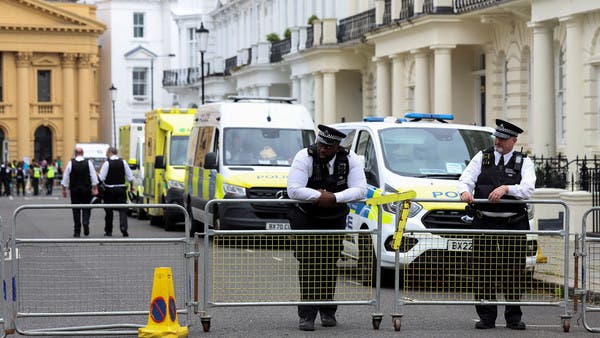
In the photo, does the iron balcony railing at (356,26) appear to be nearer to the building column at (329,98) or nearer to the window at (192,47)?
the building column at (329,98)

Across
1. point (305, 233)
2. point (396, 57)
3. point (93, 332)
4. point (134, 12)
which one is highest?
point (134, 12)

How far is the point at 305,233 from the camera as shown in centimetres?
1221

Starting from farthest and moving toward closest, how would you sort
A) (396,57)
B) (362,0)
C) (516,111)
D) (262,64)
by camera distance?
(262,64) < (362,0) < (396,57) < (516,111)

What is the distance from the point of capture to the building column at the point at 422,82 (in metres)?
36.6

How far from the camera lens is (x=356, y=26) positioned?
4238 centimetres

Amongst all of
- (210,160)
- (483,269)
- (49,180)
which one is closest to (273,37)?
(49,180)

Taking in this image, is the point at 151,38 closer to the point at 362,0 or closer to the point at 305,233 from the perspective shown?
the point at 362,0

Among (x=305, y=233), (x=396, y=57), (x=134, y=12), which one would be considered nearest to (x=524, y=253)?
(x=305, y=233)

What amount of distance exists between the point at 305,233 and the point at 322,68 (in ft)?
111

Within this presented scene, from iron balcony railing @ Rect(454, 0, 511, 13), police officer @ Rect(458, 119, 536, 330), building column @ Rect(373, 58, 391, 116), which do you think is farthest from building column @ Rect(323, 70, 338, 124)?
police officer @ Rect(458, 119, 536, 330)

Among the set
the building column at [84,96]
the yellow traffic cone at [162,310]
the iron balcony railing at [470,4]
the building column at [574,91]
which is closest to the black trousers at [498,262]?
the yellow traffic cone at [162,310]

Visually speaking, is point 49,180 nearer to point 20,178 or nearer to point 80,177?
point 20,178

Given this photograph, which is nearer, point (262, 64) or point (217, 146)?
point (217, 146)

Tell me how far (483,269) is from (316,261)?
5.18 feet
